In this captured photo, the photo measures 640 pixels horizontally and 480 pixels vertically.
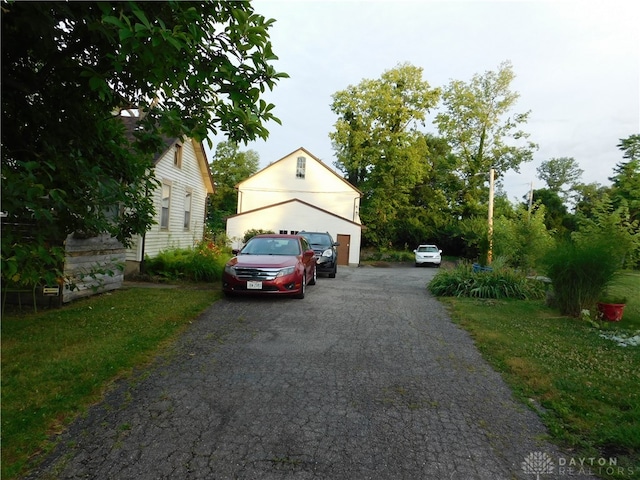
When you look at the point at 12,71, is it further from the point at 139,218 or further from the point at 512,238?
the point at 512,238

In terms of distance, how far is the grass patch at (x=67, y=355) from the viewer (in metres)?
3.15

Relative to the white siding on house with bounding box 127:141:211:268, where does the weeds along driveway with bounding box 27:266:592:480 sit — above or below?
below

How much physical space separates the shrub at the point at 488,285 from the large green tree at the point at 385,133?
2316cm

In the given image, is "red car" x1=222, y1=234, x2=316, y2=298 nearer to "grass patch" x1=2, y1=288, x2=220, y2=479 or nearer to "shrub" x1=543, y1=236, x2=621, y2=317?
"grass patch" x1=2, y1=288, x2=220, y2=479

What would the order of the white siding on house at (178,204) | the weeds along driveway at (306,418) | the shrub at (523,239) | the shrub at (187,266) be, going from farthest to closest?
the shrub at (523,239)
the white siding on house at (178,204)
the shrub at (187,266)
the weeds along driveway at (306,418)

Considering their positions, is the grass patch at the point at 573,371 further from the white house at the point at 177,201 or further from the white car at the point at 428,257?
the white car at the point at 428,257

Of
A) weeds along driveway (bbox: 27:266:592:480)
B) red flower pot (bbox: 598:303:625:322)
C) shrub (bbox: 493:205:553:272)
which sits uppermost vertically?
shrub (bbox: 493:205:553:272)

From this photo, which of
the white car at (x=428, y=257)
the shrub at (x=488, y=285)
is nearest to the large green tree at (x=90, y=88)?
the shrub at (x=488, y=285)

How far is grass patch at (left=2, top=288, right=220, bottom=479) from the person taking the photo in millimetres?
3154

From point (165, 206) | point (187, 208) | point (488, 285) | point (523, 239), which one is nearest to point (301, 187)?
point (187, 208)

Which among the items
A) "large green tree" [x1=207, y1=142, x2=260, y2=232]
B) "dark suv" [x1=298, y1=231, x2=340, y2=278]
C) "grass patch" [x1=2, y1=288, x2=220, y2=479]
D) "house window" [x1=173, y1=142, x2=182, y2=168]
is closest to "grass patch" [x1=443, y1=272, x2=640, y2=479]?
"grass patch" [x1=2, y1=288, x2=220, y2=479]

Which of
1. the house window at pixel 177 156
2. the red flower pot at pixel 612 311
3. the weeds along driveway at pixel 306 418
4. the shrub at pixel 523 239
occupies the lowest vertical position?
the weeds along driveway at pixel 306 418

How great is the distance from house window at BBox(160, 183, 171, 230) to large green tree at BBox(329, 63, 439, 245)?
2305 centimetres

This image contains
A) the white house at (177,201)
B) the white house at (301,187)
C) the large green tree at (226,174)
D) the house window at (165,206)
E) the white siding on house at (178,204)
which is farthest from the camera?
the large green tree at (226,174)
